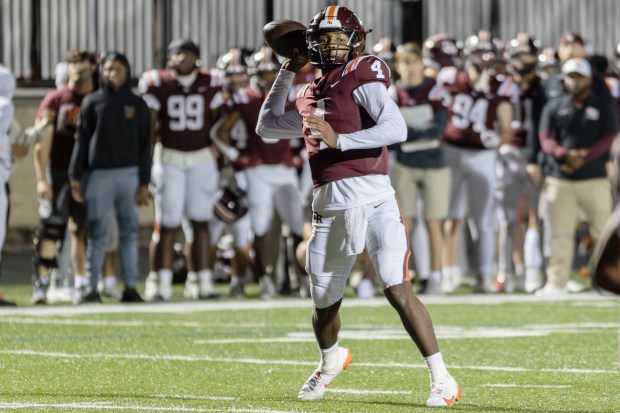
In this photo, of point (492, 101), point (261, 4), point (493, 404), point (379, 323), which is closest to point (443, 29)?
point (261, 4)

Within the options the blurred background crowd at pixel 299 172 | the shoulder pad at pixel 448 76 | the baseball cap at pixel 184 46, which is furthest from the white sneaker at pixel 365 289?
the baseball cap at pixel 184 46

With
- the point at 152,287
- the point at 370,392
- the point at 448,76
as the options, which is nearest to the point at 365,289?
the point at 152,287

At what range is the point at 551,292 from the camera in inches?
571

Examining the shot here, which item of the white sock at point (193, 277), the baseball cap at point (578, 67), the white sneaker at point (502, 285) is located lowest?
the white sneaker at point (502, 285)

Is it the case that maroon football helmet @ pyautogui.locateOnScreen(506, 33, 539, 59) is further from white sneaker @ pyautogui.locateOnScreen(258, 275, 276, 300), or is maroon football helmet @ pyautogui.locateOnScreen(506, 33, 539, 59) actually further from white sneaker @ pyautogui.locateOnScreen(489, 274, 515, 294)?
white sneaker @ pyautogui.locateOnScreen(258, 275, 276, 300)

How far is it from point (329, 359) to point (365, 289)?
6519 mm

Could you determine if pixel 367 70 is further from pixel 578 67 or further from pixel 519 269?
pixel 519 269

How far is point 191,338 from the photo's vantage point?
1067cm

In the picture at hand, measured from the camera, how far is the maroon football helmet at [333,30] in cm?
771

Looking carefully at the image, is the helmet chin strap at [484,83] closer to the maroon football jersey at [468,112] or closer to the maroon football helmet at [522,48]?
the maroon football jersey at [468,112]

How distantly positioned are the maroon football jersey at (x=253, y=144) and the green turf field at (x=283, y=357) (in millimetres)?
1241

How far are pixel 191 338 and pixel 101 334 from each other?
628 mm

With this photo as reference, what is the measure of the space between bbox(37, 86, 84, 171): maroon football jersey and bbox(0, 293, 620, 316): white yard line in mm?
1280

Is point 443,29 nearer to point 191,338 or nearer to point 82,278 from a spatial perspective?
point 82,278
